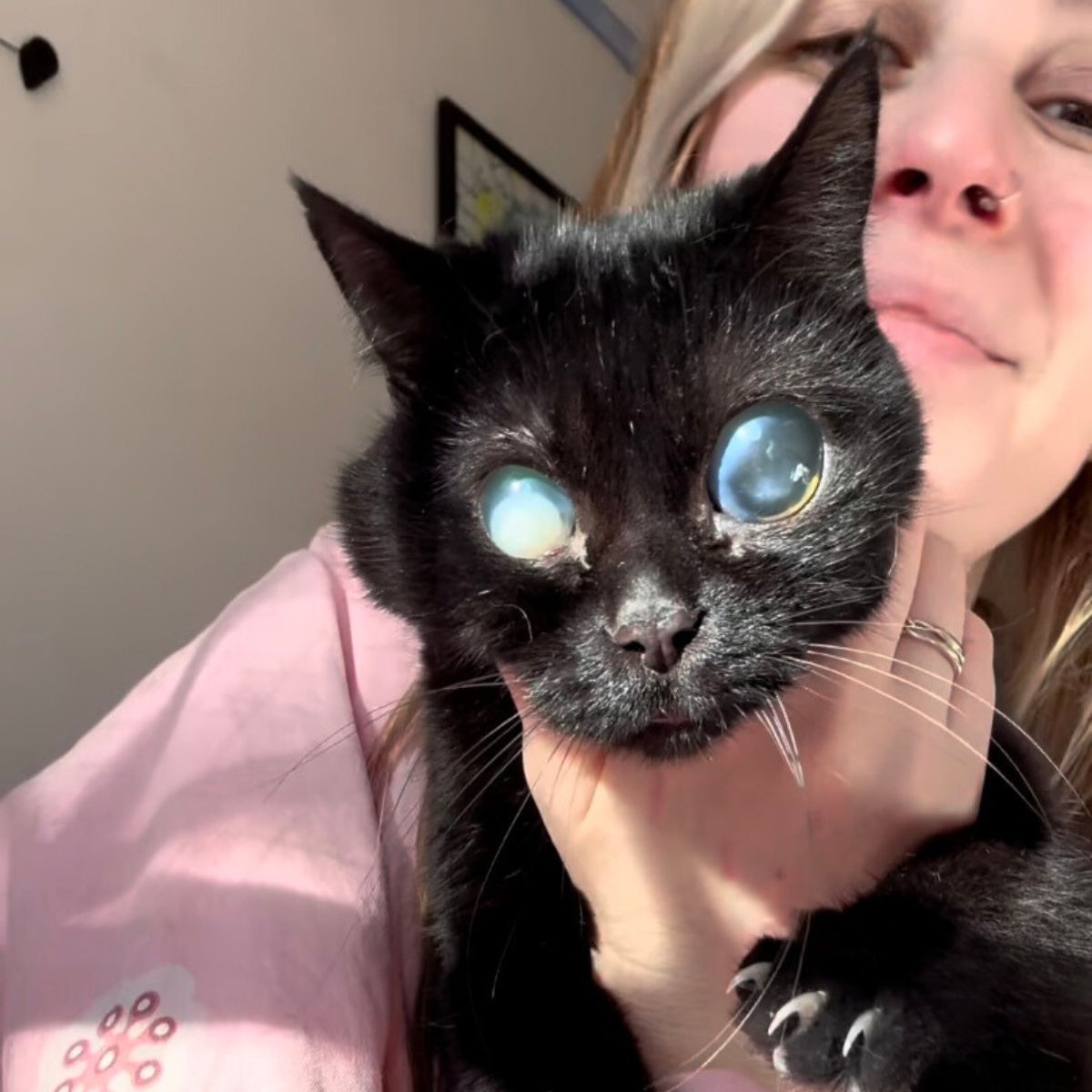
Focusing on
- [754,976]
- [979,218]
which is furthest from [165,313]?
[754,976]

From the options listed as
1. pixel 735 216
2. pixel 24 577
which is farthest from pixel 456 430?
pixel 24 577

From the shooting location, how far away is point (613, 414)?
543 millimetres

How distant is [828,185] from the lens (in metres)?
0.57

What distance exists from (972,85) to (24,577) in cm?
128

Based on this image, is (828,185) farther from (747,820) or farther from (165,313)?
(165,313)

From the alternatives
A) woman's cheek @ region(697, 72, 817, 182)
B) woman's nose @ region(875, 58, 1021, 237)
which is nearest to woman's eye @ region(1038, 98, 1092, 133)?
woman's nose @ region(875, 58, 1021, 237)

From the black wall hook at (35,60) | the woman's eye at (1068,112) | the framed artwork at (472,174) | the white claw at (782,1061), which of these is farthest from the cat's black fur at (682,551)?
the framed artwork at (472,174)

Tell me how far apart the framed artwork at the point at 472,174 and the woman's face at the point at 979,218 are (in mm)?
1179

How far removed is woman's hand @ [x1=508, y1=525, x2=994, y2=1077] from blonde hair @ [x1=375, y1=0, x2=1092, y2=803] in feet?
0.72

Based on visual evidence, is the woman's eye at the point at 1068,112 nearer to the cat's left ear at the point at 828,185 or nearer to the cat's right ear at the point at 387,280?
the cat's left ear at the point at 828,185

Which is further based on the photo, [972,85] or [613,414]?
[972,85]

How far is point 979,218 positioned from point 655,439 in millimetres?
475

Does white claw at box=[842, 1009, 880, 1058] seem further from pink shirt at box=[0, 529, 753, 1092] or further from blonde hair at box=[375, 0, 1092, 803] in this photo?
blonde hair at box=[375, 0, 1092, 803]

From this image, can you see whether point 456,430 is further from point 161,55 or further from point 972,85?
point 161,55
